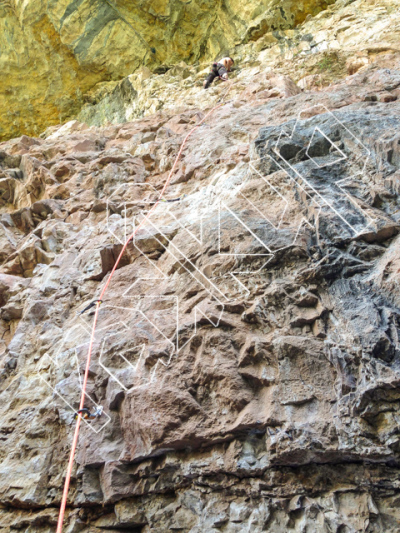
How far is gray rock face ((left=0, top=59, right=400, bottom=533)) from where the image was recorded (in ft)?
6.66

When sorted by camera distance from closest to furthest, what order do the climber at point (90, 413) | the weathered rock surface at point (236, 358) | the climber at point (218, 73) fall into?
the weathered rock surface at point (236, 358) < the climber at point (90, 413) < the climber at point (218, 73)

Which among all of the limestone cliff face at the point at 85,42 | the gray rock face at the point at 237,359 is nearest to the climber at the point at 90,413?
the gray rock face at the point at 237,359

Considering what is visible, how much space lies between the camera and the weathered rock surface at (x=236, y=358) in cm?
203

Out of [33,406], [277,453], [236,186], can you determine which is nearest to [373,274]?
[277,453]

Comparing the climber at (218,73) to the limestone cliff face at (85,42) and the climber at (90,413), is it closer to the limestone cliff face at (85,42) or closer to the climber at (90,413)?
the limestone cliff face at (85,42)

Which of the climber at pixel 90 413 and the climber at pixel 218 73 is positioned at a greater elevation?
the climber at pixel 90 413

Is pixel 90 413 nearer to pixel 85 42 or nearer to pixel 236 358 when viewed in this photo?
pixel 236 358

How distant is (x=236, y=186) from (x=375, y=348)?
213 centimetres

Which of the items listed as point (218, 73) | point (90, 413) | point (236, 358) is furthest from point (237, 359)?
point (218, 73)

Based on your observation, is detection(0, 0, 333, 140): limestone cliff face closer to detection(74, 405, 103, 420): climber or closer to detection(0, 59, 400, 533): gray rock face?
detection(0, 59, 400, 533): gray rock face

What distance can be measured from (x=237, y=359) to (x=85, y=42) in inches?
482

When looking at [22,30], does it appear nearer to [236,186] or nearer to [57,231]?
[57,231]

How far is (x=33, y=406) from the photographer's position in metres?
3.00

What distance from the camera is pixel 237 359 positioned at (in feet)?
7.91
